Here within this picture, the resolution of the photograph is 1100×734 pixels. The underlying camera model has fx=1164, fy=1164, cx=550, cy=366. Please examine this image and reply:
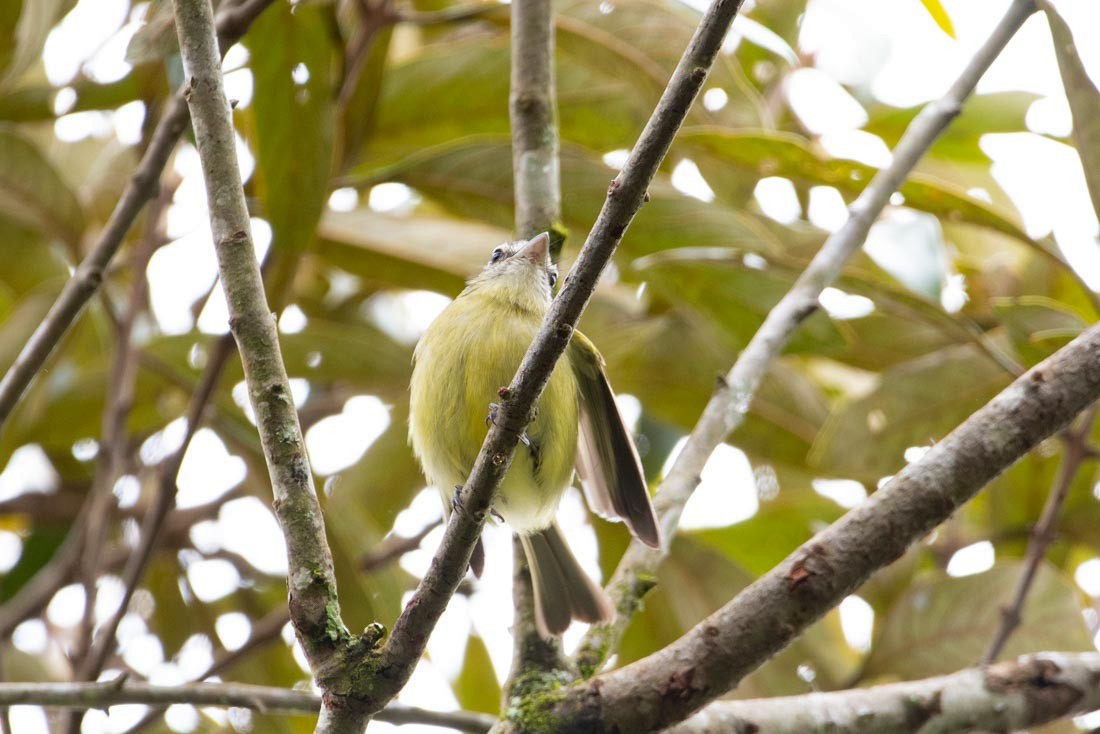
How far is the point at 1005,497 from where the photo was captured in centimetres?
387

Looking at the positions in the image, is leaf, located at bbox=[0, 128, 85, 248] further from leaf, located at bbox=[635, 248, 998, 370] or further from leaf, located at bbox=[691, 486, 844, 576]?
leaf, located at bbox=[691, 486, 844, 576]

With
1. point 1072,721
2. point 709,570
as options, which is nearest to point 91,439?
point 709,570

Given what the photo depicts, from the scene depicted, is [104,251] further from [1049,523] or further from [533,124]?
[1049,523]

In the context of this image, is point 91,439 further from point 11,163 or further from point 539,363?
point 539,363

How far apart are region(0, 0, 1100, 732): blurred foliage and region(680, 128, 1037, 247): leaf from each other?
1cm

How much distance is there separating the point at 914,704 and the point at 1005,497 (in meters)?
Result: 1.66

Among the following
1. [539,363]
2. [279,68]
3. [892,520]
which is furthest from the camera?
[279,68]

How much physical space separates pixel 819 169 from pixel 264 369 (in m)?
2.00

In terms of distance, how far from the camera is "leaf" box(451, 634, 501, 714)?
4191 mm

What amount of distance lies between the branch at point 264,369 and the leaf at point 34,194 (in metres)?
1.76

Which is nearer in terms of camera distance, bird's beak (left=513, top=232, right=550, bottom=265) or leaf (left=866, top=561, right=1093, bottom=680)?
bird's beak (left=513, top=232, right=550, bottom=265)

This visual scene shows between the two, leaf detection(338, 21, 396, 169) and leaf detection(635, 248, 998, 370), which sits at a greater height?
leaf detection(338, 21, 396, 169)

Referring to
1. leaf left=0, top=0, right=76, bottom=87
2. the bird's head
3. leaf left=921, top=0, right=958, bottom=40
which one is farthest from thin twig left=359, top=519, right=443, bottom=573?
leaf left=921, top=0, right=958, bottom=40

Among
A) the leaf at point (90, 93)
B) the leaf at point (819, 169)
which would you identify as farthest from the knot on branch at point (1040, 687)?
the leaf at point (90, 93)
